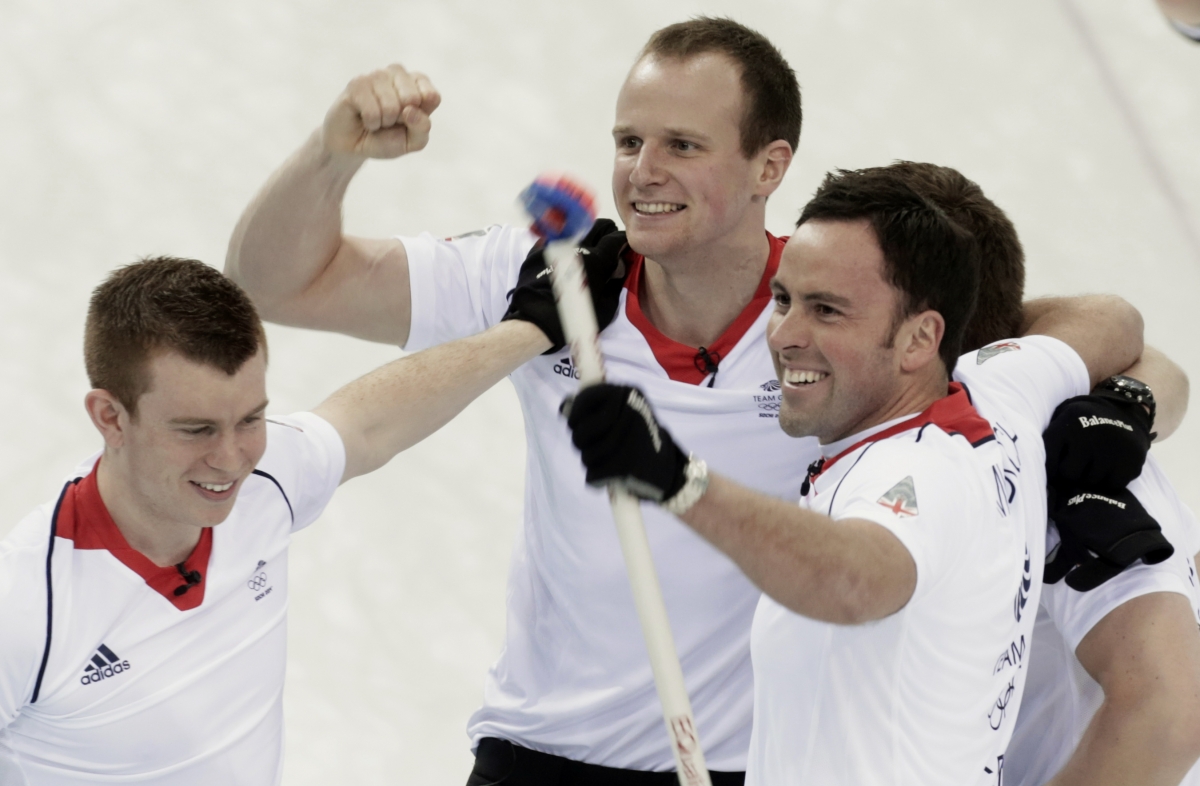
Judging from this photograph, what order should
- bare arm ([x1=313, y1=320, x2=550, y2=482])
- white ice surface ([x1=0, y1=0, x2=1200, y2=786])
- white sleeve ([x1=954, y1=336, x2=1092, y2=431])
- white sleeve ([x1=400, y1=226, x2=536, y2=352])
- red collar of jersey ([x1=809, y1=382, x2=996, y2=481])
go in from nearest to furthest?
red collar of jersey ([x1=809, y1=382, x2=996, y2=481])
white sleeve ([x1=954, y1=336, x2=1092, y2=431])
bare arm ([x1=313, y1=320, x2=550, y2=482])
white sleeve ([x1=400, y1=226, x2=536, y2=352])
white ice surface ([x1=0, y1=0, x2=1200, y2=786])

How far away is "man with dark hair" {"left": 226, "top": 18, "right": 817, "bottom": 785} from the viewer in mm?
2035

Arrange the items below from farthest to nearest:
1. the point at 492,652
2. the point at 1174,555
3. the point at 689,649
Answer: the point at 492,652, the point at 689,649, the point at 1174,555

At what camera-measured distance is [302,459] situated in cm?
191

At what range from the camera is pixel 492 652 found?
3729mm

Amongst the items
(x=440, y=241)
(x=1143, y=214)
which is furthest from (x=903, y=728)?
(x=1143, y=214)

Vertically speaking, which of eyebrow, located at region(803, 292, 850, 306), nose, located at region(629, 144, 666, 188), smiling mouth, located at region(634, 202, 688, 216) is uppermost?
nose, located at region(629, 144, 666, 188)

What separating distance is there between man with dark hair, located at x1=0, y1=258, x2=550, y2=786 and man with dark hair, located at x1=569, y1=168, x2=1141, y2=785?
23.4 inches

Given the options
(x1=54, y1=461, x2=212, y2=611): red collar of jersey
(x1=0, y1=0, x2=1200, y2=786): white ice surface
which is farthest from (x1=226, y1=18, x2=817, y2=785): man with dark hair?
(x1=0, y1=0, x2=1200, y2=786): white ice surface

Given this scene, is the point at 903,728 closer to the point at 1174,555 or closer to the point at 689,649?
the point at 1174,555

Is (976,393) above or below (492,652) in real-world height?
below

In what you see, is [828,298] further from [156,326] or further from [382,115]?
[156,326]

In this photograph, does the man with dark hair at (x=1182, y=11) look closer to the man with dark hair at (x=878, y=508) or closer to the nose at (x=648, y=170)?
the man with dark hair at (x=878, y=508)

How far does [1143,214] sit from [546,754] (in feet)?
10.1

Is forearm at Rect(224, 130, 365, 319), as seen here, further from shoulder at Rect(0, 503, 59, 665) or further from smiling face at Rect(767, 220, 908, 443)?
smiling face at Rect(767, 220, 908, 443)
